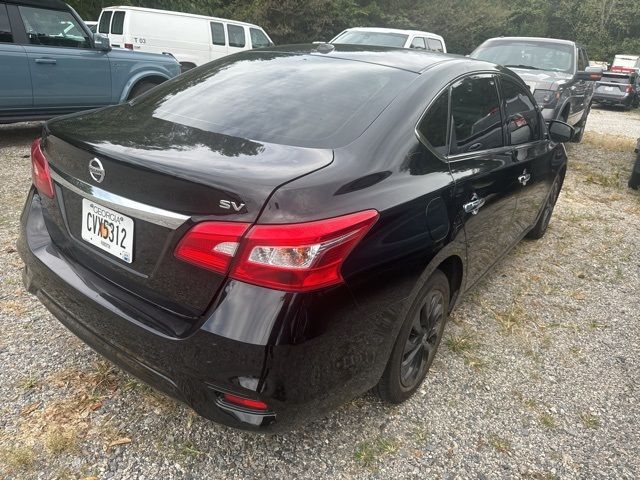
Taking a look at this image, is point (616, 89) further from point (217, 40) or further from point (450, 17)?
point (450, 17)

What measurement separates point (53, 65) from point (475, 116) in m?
5.83

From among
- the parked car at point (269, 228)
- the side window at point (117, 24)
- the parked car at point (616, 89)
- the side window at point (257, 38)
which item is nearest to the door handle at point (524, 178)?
the parked car at point (269, 228)

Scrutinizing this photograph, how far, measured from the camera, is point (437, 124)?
7.68 feet

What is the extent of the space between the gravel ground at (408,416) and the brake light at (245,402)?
19.3 inches

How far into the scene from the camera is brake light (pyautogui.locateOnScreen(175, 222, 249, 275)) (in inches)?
62.5

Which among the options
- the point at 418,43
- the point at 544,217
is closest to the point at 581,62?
the point at 418,43

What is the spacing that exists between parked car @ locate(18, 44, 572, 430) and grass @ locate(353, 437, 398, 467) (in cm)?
21

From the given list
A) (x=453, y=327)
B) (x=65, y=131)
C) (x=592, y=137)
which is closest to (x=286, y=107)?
(x=65, y=131)

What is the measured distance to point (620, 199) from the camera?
6.49 metres

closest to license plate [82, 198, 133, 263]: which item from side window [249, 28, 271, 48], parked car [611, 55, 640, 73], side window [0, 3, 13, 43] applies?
side window [0, 3, 13, 43]

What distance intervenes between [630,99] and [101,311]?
2204 cm

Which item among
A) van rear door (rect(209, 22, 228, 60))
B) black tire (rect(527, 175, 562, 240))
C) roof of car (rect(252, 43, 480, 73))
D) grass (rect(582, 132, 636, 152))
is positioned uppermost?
roof of car (rect(252, 43, 480, 73))

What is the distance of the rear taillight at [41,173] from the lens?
2.14 metres

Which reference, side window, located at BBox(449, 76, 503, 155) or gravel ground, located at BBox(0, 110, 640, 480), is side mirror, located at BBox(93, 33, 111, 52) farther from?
side window, located at BBox(449, 76, 503, 155)
